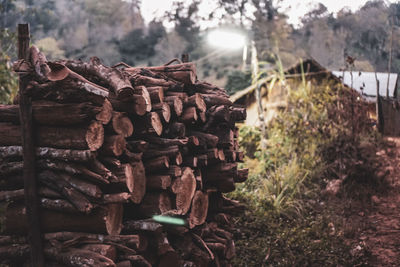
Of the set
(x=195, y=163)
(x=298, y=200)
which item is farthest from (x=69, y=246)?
(x=298, y=200)

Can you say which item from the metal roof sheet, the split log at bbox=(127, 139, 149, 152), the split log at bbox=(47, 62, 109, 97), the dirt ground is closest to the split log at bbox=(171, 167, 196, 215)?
the split log at bbox=(127, 139, 149, 152)

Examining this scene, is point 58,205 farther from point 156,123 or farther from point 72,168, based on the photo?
point 156,123

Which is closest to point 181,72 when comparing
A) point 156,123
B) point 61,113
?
point 156,123

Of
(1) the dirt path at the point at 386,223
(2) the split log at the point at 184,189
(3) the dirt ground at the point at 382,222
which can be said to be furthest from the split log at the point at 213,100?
(1) the dirt path at the point at 386,223

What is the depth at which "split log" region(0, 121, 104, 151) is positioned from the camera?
262 cm

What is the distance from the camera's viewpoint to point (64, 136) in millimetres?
2684

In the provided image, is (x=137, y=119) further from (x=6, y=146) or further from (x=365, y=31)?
(x=365, y=31)

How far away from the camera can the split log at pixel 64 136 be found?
262 cm

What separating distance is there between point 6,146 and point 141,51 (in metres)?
24.4

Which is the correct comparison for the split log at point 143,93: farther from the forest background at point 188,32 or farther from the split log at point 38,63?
the forest background at point 188,32

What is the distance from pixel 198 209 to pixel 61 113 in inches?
69.4

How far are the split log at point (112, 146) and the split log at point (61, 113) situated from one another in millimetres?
158

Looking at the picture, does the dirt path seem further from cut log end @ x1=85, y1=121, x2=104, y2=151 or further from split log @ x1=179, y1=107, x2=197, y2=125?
cut log end @ x1=85, y1=121, x2=104, y2=151

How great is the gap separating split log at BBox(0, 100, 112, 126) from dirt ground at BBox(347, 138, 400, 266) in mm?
3846
